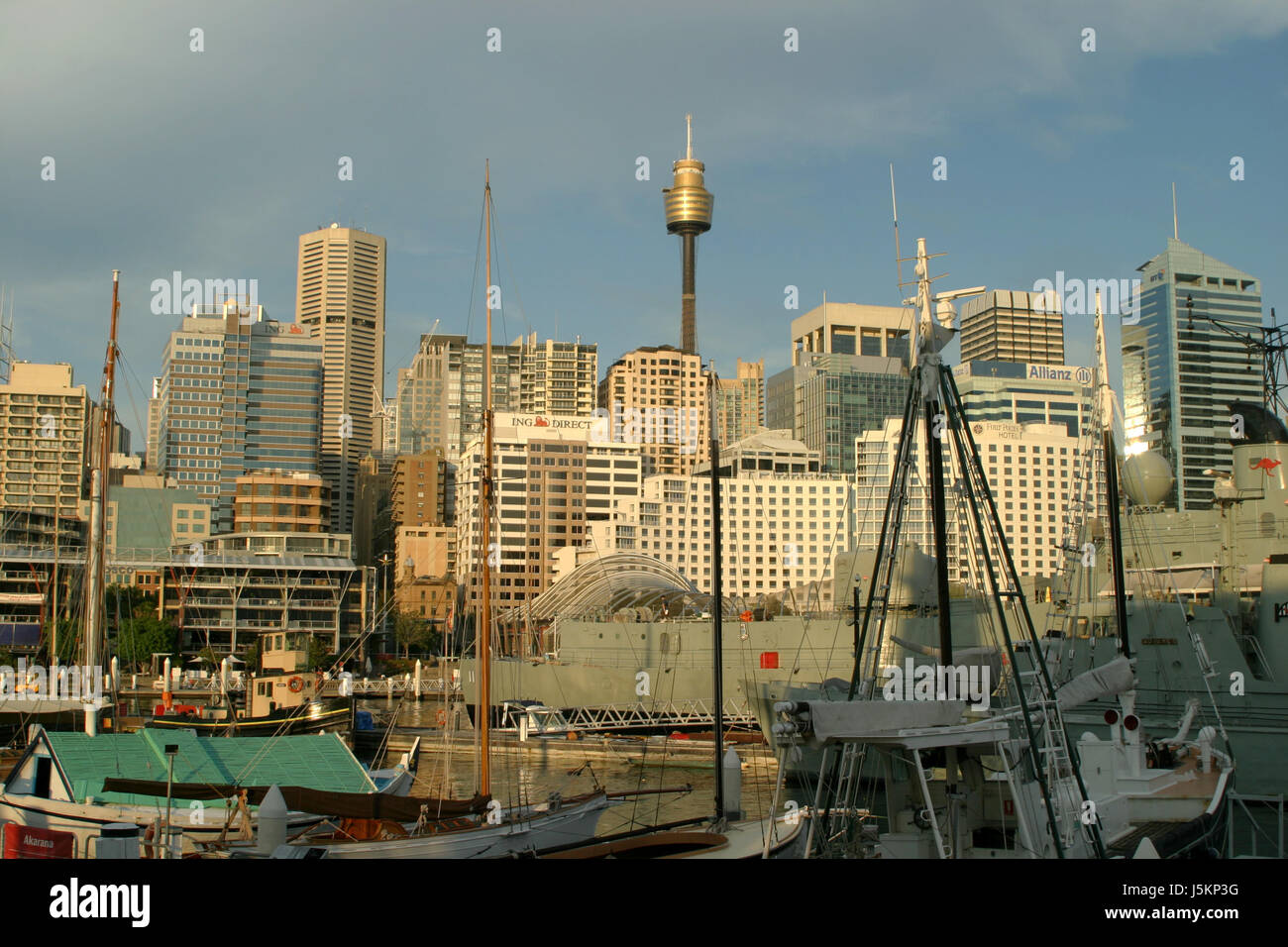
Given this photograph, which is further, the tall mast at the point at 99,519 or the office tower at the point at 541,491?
the office tower at the point at 541,491

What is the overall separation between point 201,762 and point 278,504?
98.0 meters

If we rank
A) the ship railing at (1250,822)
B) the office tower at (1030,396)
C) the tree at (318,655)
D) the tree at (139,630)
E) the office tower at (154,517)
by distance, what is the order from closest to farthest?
the ship railing at (1250,822), the tree at (318,655), the tree at (139,630), the office tower at (154,517), the office tower at (1030,396)

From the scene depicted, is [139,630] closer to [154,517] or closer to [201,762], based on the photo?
[154,517]

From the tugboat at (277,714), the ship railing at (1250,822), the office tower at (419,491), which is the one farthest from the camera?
the office tower at (419,491)

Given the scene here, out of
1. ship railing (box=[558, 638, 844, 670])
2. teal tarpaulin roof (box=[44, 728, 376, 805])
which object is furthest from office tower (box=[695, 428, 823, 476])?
teal tarpaulin roof (box=[44, 728, 376, 805])

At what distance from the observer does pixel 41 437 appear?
132625 mm

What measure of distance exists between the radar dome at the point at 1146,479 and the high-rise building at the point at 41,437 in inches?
4578

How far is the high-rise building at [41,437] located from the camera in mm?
133250

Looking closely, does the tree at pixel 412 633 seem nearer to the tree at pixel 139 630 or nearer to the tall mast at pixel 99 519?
the tree at pixel 139 630
